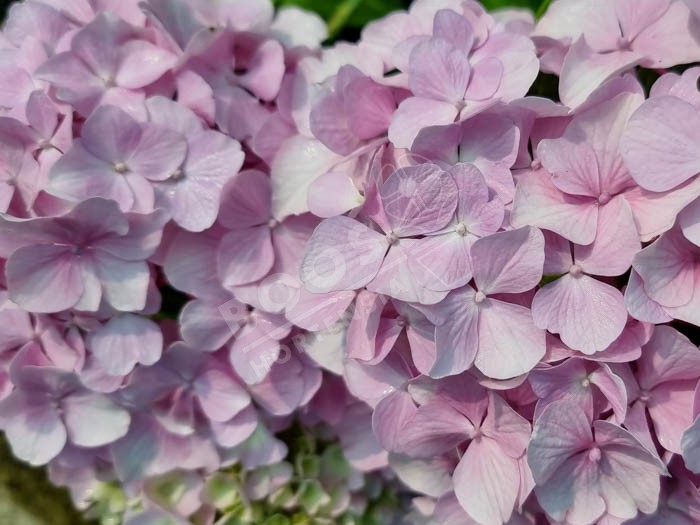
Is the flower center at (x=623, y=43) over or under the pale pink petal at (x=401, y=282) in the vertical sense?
over

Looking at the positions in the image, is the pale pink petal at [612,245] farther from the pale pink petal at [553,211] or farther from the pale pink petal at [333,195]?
the pale pink petal at [333,195]

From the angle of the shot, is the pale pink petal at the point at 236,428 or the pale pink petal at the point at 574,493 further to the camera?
the pale pink petal at the point at 236,428

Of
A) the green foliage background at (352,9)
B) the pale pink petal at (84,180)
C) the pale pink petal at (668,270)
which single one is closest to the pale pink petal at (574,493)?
the pale pink petal at (668,270)

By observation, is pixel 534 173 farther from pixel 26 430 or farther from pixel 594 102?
pixel 26 430

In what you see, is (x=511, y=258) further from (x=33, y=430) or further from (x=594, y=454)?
(x=33, y=430)

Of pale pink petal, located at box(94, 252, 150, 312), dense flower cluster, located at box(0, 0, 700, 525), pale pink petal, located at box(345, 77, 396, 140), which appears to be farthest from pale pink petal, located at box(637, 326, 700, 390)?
pale pink petal, located at box(94, 252, 150, 312)

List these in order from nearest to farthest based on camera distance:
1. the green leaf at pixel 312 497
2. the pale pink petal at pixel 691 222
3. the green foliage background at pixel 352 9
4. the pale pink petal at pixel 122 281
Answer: the pale pink petal at pixel 691 222 → the pale pink petal at pixel 122 281 → the green leaf at pixel 312 497 → the green foliage background at pixel 352 9

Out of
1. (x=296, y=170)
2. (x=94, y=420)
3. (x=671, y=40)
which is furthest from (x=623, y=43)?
(x=94, y=420)

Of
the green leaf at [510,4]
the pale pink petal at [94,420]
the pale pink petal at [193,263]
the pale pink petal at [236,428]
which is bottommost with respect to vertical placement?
the pale pink petal at [236,428]
